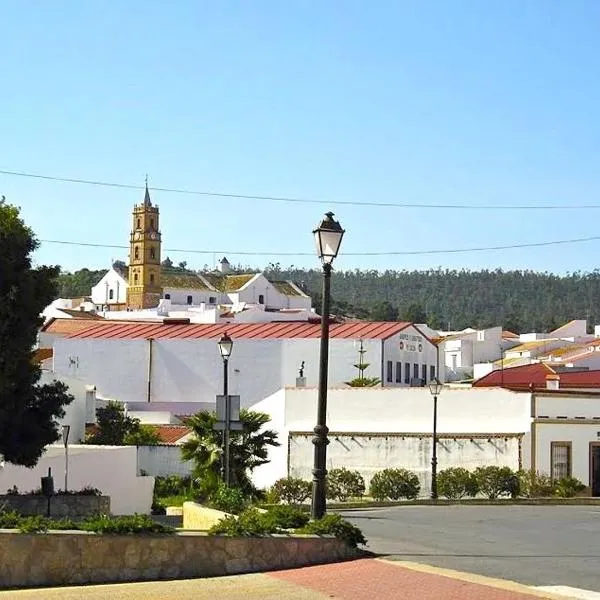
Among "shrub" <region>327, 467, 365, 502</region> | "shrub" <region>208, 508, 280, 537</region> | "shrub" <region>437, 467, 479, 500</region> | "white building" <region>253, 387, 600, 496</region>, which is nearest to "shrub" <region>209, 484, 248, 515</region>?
"shrub" <region>208, 508, 280, 537</region>

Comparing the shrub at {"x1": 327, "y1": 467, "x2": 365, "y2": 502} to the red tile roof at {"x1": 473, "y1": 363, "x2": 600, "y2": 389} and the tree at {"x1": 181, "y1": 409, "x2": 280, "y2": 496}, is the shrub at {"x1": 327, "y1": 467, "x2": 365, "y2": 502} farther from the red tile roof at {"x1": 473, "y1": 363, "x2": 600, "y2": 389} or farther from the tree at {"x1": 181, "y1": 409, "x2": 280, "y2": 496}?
the red tile roof at {"x1": 473, "y1": 363, "x2": 600, "y2": 389}

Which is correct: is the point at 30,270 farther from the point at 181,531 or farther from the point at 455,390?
the point at 455,390

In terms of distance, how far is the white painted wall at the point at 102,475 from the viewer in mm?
30781

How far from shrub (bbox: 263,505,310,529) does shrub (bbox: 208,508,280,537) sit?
0.17 meters

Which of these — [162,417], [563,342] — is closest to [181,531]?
[162,417]

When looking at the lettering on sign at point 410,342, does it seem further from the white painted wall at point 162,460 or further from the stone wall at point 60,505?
the stone wall at point 60,505

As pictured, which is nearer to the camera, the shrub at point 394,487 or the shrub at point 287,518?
the shrub at point 287,518

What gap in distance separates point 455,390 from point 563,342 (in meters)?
73.0

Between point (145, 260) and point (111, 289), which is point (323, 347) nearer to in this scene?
point (145, 260)

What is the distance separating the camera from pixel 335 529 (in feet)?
48.8

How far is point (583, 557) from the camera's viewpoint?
626 inches

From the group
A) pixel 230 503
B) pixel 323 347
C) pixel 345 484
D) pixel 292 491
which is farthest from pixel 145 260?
pixel 323 347

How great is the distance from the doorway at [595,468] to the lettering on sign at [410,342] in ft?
92.7

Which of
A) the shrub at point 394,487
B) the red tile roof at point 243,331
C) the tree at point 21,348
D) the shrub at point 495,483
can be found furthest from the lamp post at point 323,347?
the red tile roof at point 243,331
